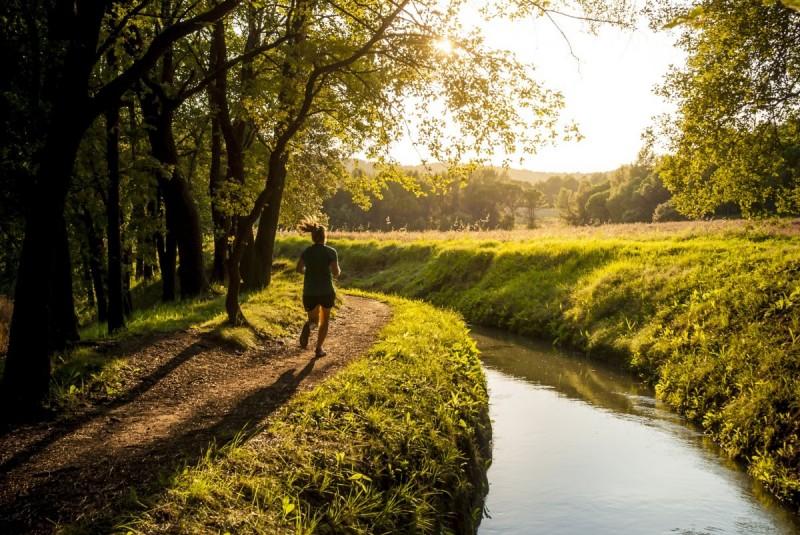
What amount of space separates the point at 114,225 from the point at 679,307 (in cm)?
1469

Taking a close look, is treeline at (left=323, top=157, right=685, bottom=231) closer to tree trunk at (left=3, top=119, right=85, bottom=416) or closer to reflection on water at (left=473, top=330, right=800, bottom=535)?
reflection on water at (left=473, top=330, right=800, bottom=535)

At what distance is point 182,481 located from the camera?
4.97 m

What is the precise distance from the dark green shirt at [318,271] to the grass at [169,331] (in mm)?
1860

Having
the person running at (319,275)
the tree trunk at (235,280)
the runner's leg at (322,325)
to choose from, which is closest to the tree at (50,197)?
the person running at (319,275)

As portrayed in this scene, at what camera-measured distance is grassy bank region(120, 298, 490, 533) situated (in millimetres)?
4801

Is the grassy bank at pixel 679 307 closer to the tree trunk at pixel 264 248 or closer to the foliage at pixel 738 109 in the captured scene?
the foliage at pixel 738 109

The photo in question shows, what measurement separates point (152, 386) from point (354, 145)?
1103 cm

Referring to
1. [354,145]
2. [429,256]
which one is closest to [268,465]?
[354,145]

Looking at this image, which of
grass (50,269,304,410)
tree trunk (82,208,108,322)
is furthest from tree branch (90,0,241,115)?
tree trunk (82,208,108,322)

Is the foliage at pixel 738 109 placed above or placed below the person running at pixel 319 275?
above

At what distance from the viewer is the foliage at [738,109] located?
14156 millimetres

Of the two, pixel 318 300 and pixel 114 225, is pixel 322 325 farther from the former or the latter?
pixel 114 225

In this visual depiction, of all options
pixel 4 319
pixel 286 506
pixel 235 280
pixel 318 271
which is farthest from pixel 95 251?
pixel 286 506

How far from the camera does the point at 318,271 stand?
10.4 m
